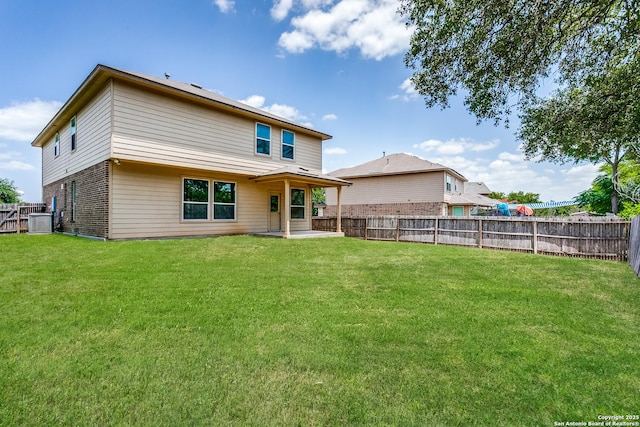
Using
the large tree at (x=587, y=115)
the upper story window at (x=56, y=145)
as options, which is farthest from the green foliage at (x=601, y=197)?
the upper story window at (x=56, y=145)

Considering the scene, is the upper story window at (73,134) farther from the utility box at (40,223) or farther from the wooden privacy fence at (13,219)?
the wooden privacy fence at (13,219)

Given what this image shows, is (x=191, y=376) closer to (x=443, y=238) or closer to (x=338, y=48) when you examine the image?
(x=443, y=238)

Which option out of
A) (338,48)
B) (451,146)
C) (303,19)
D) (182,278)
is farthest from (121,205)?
(451,146)

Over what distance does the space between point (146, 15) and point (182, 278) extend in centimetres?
959

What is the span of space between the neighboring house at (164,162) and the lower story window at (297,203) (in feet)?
0.20

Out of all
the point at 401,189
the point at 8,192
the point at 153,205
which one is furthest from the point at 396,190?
the point at 8,192

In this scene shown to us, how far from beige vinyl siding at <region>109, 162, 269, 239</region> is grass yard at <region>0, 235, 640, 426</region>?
3918 millimetres

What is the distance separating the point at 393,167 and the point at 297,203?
11593 mm

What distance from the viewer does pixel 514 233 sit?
11141 millimetres

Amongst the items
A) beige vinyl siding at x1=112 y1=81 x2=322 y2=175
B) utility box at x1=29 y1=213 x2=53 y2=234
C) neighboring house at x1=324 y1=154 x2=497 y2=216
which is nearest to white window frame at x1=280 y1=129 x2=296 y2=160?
beige vinyl siding at x1=112 y1=81 x2=322 y2=175

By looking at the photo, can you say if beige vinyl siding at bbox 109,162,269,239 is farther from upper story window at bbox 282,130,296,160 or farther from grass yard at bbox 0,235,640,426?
grass yard at bbox 0,235,640,426

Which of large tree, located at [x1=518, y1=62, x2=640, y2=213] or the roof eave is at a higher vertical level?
the roof eave

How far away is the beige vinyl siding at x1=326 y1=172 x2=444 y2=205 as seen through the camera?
2205cm

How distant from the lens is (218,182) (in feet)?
40.1
